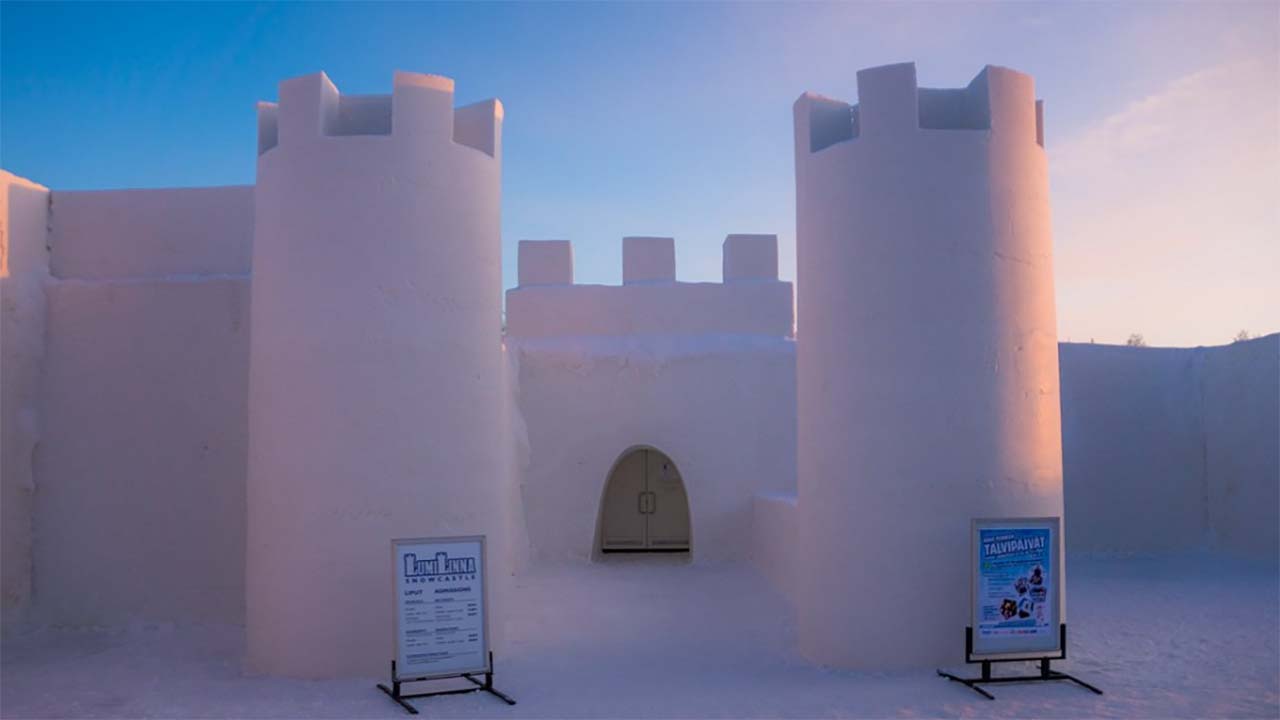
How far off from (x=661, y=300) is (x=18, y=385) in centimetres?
957

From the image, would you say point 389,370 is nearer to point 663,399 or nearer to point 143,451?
point 143,451

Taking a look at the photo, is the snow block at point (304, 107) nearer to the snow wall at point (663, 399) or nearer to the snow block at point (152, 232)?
the snow block at point (152, 232)

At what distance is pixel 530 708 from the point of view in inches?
283

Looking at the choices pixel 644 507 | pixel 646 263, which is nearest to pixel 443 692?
pixel 644 507

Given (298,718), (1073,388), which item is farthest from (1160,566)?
(298,718)

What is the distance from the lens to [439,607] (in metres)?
7.46

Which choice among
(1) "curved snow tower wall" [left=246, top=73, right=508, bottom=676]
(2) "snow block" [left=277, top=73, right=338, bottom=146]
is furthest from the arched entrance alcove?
(2) "snow block" [left=277, top=73, right=338, bottom=146]

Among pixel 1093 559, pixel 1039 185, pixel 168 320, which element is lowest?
pixel 1093 559

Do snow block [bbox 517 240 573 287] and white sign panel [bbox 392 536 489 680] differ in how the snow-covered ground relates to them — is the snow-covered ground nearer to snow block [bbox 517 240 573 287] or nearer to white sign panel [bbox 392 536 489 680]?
white sign panel [bbox 392 536 489 680]

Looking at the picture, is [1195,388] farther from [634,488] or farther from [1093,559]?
[634,488]

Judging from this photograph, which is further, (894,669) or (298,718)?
(894,669)

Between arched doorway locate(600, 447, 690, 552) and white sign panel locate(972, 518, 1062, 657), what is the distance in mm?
9972

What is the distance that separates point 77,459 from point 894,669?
8379mm

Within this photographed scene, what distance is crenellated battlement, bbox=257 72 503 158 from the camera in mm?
8562
